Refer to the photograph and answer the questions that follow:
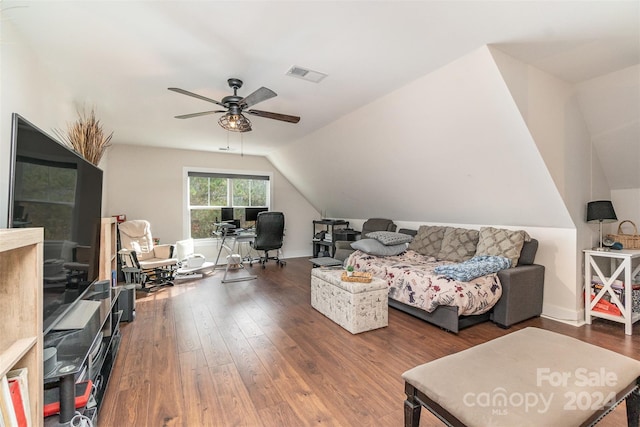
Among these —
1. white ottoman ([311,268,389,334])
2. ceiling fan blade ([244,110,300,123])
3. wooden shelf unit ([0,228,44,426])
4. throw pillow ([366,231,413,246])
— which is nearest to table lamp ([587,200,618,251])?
throw pillow ([366,231,413,246])

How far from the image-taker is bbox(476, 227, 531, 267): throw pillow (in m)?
3.11

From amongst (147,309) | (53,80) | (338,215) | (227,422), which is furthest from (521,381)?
(338,215)

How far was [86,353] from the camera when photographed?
4.94ft

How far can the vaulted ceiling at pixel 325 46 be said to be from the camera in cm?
173

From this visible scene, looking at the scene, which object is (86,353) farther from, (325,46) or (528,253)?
(528,253)

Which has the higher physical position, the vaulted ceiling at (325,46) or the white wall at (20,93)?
the vaulted ceiling at (325,46)

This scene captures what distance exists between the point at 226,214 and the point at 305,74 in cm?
395

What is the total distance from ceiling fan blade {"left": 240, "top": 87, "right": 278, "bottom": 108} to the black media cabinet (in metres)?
2.01

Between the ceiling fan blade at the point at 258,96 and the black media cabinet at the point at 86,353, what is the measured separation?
201 cm

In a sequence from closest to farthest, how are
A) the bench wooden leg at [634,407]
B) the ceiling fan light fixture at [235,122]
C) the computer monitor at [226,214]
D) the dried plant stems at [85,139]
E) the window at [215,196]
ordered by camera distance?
the bench wooden leg at [634,407], the dried plant stems at [85,139], the ceiling fan light fixture at [235,122], the computer monitor at [226,214], the window at [215,196]

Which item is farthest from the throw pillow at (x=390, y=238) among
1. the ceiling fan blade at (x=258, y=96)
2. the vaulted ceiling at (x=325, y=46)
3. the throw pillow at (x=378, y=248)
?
the ceiling fan blade at (x=258, y=96)

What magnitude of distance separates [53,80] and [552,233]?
5233 mm

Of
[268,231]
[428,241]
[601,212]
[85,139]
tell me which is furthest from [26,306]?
[268,231]

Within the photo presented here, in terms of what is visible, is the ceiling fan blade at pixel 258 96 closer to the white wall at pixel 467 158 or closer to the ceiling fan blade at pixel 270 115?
the ceiling fan blade at pixel 270 115
